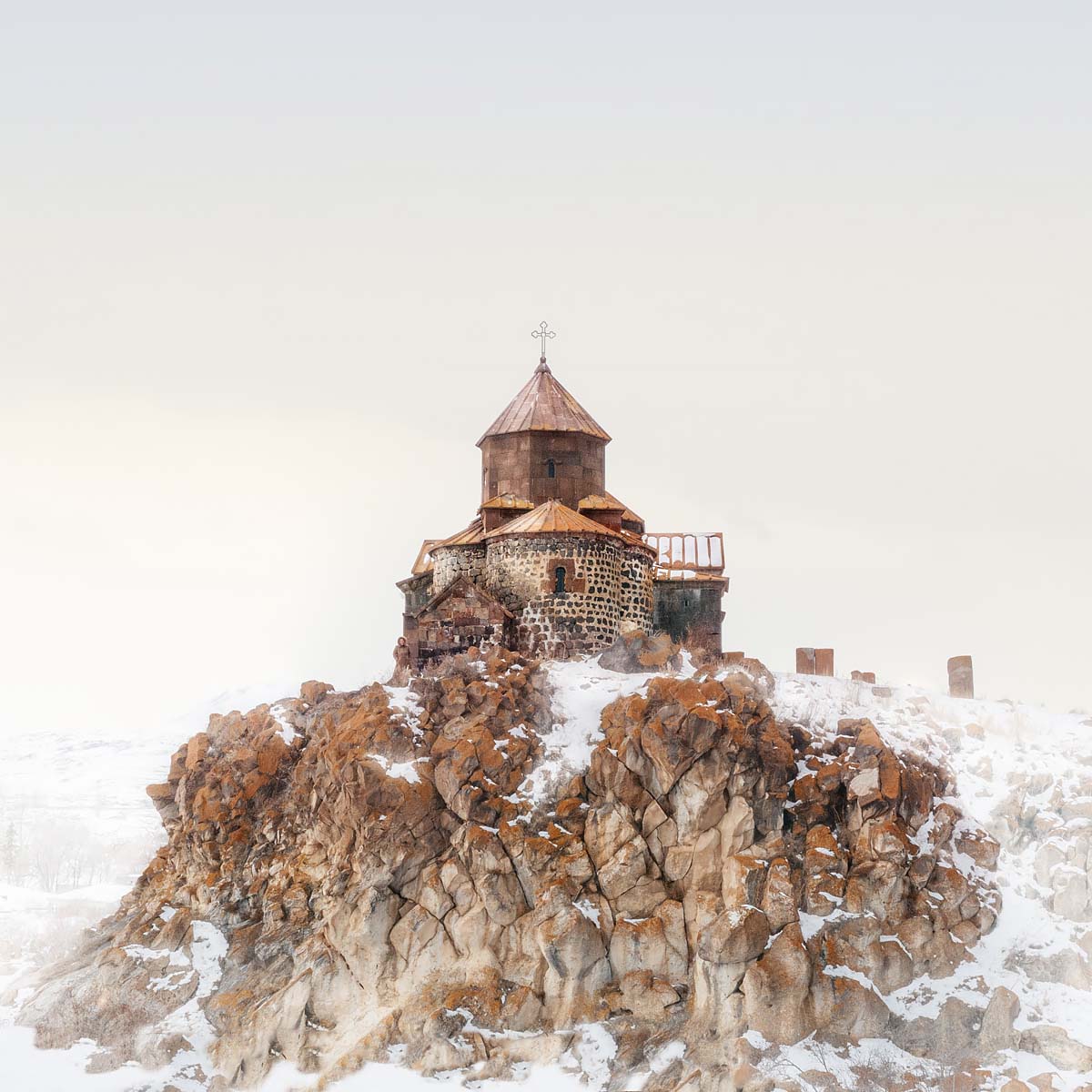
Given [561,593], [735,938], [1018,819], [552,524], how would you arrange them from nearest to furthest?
1. [735,938]
2. [1018,819]
3. [561,593]
4. [552,524]

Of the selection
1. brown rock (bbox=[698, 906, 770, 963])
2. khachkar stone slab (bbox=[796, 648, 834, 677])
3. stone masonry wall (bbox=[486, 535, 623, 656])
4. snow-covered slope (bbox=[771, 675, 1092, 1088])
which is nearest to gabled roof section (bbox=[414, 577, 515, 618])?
stone masonry wall (bbox=[486, 535, 623, 656])

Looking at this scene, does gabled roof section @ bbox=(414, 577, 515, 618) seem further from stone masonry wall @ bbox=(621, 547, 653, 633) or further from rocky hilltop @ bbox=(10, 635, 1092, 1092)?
stone masonry wall @ bbox=(621, 547, 653, 633)

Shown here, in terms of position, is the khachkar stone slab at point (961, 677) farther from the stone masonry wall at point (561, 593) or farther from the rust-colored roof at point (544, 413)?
the rust-colored roof at point (544, 413)

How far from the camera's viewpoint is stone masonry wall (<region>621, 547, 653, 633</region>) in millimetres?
67062

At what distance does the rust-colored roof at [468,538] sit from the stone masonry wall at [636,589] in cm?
538

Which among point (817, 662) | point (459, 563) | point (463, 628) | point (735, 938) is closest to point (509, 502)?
point (459, 563)

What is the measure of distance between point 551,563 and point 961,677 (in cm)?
1495

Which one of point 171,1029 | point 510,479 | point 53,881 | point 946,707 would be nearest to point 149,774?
point 53,881

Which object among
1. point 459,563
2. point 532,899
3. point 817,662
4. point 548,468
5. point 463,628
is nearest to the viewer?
point 532,899

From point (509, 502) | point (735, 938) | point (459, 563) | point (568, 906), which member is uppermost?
point (509, 502)

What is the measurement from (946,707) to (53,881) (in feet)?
148

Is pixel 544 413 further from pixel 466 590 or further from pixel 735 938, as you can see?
pixel 735 938

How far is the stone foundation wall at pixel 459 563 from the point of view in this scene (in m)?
67.6

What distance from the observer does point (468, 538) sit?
6888 cm
